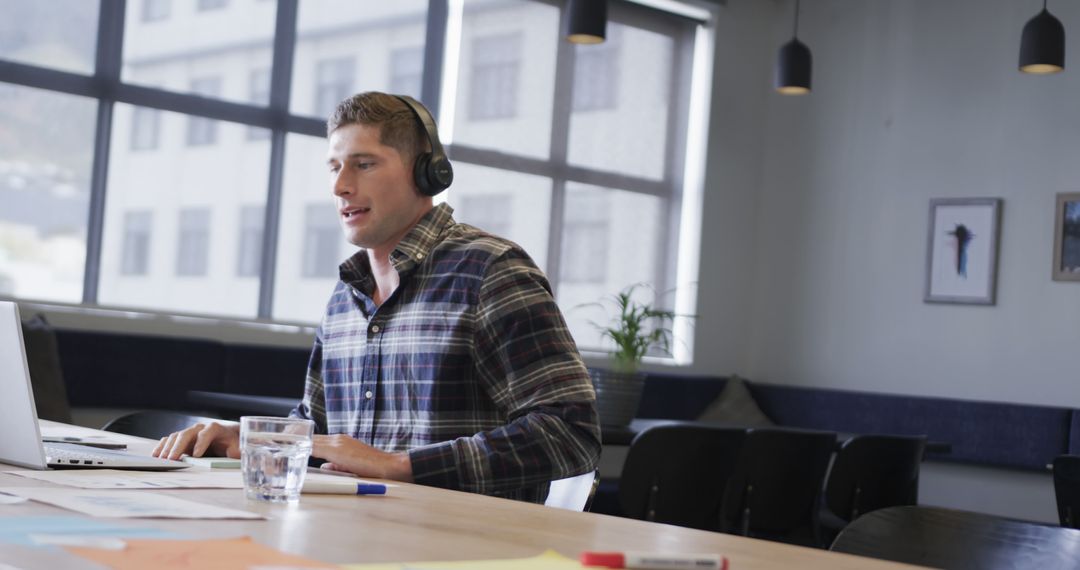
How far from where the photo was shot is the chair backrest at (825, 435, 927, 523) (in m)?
4.35

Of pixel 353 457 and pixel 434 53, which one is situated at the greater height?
pixel 434 53

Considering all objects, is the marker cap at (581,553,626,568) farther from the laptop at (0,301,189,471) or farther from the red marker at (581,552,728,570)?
the laptop at (0,301,189,471)

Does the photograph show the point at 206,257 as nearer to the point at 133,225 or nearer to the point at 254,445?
the point at 133,225

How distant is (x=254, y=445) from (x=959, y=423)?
5.34 m

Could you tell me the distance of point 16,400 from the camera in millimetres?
1523

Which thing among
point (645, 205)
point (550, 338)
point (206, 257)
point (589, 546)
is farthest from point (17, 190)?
point (589, 546)

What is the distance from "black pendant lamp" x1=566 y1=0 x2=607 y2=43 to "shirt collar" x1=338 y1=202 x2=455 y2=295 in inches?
108

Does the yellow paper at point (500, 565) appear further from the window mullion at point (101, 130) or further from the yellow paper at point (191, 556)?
the window mullion at point (101, 130)

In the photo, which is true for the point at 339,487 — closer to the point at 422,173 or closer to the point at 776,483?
the point at 422,173

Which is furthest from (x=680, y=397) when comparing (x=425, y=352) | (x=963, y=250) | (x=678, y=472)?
(x=425, y=352)

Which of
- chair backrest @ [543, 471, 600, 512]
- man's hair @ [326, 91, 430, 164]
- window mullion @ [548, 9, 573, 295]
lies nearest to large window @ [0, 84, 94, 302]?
window mullion @ [548, 9, 573, 295]

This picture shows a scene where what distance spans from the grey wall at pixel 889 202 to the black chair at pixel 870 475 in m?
1.78

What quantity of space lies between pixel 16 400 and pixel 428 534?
67cm

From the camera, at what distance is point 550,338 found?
6.45ft
